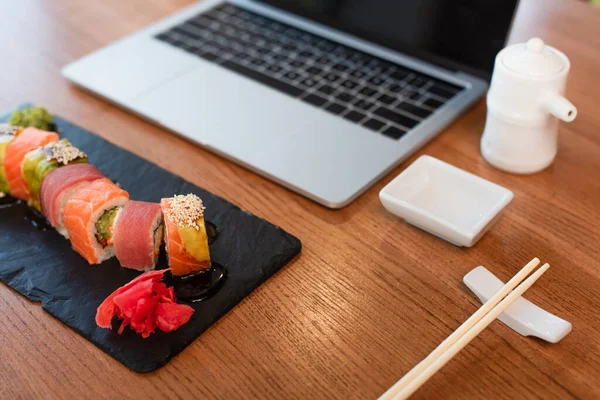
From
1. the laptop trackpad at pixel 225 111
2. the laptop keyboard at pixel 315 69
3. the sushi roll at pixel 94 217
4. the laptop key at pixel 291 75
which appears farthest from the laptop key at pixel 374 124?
the sushi roll at pixel 94 217

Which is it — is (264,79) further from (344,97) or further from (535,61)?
(535,61)

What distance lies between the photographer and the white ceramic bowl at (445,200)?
934mm

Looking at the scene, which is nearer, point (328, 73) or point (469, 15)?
point (469, 15)

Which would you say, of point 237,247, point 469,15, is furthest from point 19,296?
point 469,15

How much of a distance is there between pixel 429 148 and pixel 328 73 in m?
0.28

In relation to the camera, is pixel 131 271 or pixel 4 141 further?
pixel 4 141

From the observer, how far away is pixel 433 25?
1.22 meters

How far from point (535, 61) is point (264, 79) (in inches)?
21.0

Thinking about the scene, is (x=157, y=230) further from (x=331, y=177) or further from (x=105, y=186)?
(x=331, y=177)

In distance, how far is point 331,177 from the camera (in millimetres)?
1056

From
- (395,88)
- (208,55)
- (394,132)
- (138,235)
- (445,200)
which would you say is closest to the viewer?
(138,235)

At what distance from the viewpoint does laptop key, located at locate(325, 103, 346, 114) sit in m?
1.20

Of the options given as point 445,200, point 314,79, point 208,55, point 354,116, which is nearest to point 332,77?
point 314,79

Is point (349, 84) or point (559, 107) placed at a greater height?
point (559, 107)
